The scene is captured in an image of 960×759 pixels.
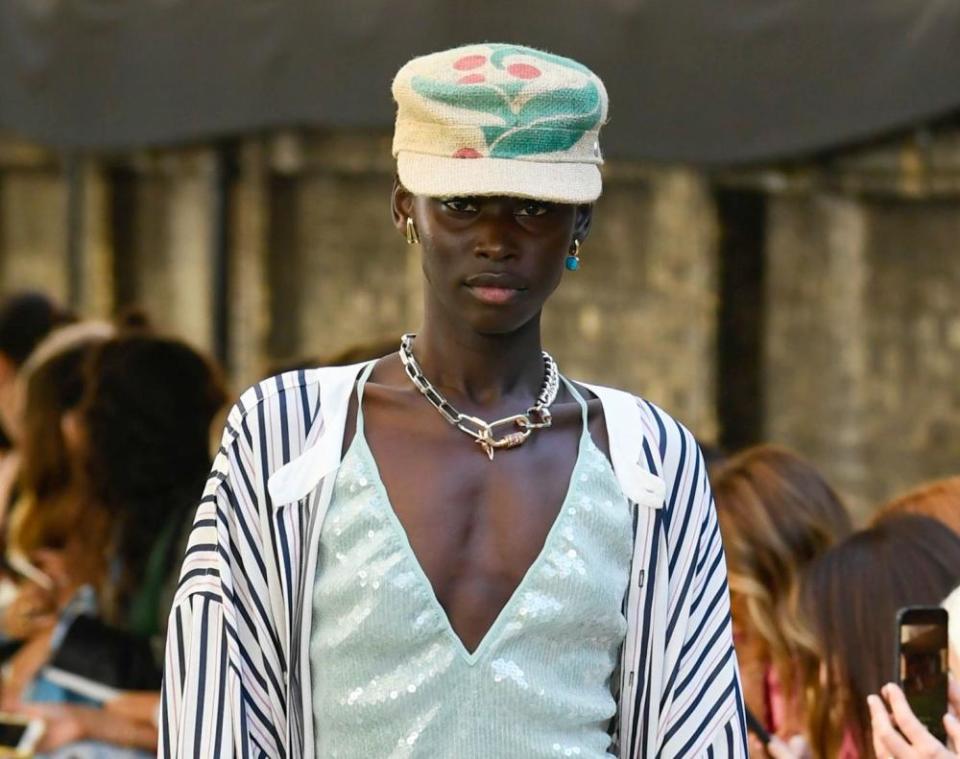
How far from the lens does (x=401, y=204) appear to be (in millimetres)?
2738

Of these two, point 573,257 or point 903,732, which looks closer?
point 573,257

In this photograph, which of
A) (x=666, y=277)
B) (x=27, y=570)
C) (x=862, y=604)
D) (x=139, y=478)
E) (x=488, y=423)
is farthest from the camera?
(x=666, y=277)

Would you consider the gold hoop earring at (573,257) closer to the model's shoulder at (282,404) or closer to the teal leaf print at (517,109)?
the teal leaf print at (517,109)

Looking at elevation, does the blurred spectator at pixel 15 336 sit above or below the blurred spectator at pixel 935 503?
above

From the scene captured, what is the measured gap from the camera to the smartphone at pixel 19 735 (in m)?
5.32

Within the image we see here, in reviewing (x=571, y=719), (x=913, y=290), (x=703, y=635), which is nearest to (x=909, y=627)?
(x=703, y=635)

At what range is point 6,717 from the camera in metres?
5.38

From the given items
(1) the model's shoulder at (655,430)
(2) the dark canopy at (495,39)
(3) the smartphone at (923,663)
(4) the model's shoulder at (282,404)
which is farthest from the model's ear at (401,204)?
(2) the dark canopy at (495,39)

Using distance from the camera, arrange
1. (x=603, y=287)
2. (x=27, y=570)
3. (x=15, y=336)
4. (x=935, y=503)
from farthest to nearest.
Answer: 1. (x=603, y=287)
2. (x=15, y=336)
3. (x=27, y=570)
4. (x=935, y=503)

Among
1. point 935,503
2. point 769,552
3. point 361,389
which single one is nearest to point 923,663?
point 361,389

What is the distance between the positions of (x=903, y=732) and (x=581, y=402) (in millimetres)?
820

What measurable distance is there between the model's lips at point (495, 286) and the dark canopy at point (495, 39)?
3.90m

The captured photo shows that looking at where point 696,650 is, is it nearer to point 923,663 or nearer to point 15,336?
point 923,663

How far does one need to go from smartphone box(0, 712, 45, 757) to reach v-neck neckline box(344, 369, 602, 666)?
2.87 m
